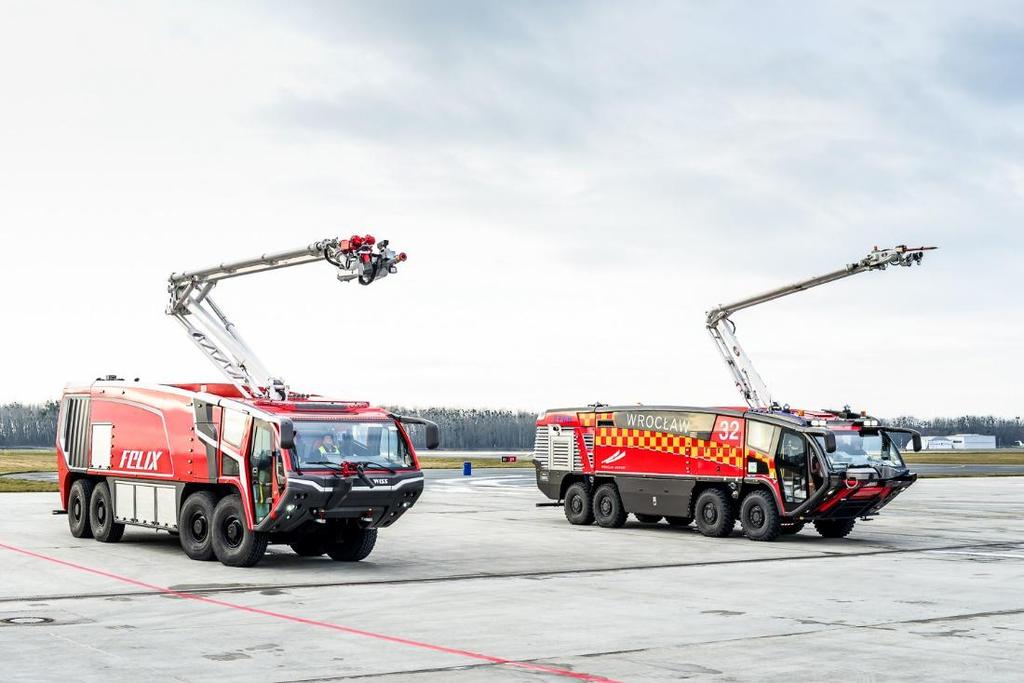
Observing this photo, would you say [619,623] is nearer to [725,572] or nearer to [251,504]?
[725,572]

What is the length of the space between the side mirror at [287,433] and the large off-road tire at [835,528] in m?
12.9

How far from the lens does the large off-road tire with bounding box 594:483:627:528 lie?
90.6 feet

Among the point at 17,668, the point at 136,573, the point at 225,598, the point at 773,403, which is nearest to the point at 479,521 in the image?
the point at 773,403

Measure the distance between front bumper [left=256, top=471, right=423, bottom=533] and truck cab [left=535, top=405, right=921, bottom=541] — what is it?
27.6ft

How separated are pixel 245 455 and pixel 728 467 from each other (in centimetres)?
1077

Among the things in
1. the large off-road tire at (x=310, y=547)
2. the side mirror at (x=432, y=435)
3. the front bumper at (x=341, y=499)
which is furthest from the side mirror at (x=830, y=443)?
the large off-road tire at (x=310, y=547)

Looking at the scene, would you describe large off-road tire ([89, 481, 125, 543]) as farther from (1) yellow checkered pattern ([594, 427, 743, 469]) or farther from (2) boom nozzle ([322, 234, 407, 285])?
(1) yellow checkered pattern ([594, 427, 743, 469])

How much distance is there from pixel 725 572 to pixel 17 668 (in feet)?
37.3

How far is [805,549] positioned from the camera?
22.9m

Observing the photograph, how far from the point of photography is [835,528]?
85.7ft

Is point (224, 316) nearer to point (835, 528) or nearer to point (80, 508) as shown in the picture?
point (80, 508)

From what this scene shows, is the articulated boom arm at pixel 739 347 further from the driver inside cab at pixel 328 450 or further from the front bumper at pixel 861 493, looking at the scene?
the driver inside cab at pixel 328 450

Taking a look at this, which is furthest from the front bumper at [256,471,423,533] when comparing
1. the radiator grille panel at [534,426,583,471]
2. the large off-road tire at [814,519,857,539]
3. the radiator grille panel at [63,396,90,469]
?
the large off-road tire at [814,519,857,539]

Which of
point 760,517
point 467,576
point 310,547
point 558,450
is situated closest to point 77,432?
point 310,547
